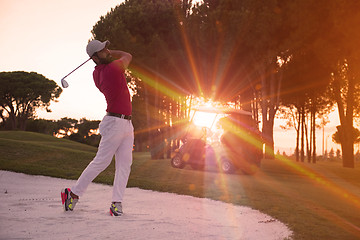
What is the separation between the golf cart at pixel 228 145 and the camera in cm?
1558

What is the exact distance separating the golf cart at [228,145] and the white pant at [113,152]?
1029 centimetres

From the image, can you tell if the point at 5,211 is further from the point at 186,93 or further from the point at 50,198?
the point at 186,93

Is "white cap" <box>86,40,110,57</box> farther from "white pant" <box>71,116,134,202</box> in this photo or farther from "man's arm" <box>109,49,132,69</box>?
"white pant" <box>71,116,134,202</box>

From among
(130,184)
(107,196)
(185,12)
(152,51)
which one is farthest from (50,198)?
(185,12)

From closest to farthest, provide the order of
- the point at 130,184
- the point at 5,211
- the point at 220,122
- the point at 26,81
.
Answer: the point at 5,211 → the point at 130,184 → the point at 220,122 → the point at 26,81

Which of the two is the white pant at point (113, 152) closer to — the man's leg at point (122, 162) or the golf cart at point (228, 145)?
the man's leg at point (122, 162)

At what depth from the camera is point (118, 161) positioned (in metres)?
5.51

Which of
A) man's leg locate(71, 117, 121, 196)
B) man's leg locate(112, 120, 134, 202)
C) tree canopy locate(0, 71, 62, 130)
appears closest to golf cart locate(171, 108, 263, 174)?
man's leg locate(112, 120, 134, 202)

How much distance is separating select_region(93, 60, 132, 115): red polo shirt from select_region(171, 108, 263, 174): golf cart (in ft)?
33.9

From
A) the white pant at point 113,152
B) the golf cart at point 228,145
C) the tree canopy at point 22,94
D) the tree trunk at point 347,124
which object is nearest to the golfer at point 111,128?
the white pant at point 113,152

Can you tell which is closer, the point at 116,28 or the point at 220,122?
the point at 220,122

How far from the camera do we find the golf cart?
15578mm

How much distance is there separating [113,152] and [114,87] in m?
0.91

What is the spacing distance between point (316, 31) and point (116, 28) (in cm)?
1280
